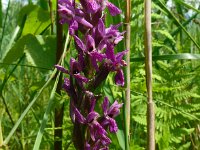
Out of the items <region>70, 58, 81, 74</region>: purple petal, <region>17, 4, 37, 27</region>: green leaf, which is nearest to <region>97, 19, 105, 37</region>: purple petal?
<region>70, 58, 81, 74</region>: purple petal

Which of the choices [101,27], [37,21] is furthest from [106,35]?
[37,21]

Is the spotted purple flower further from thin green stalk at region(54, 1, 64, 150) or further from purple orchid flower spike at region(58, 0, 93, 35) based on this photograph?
thin green stalk at region(54, 1, 64, 150)

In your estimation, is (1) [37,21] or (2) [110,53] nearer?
(2) [110,53]

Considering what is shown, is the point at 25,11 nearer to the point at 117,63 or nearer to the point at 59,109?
the point at 59,109

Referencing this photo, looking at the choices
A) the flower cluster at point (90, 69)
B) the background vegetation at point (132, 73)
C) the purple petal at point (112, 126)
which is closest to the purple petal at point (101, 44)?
the flower cluster at point (90, 69)

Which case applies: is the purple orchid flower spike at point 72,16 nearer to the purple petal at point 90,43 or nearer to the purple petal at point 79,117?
the purple petal at point 90,43
